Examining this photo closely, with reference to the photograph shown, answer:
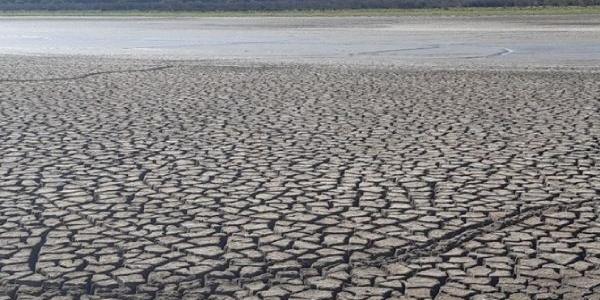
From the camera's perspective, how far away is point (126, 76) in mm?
15133

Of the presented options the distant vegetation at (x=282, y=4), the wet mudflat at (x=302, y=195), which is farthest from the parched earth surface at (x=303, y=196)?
the distant vegetation at (x=282, y=4)

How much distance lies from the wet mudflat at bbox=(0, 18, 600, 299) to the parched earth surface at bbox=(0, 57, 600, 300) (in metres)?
0.02

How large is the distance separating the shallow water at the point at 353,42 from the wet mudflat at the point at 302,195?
Result: 6000 mm

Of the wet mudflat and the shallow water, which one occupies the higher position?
the wet mudflat

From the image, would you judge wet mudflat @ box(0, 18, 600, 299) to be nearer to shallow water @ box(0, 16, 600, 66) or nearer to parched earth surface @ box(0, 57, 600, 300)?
parched earth surface @ box(0, 57, 600, 300)

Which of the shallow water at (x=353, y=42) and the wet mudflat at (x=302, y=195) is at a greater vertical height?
the wet mudflat at (x=302, y=195)

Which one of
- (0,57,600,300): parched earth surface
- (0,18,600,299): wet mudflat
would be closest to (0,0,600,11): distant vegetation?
(0,18,600,299): wet mudflat

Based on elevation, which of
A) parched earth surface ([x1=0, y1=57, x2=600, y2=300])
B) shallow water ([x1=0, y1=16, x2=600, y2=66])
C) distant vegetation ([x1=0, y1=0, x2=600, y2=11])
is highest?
parched earth surface ([x1=0, y1=57, x2=600, y2=300])

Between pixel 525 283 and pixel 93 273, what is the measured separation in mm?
1892

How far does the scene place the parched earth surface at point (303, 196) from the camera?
484 centimetres

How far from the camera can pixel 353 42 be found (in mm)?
23062

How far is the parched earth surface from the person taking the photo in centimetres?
484

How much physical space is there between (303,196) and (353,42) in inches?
658

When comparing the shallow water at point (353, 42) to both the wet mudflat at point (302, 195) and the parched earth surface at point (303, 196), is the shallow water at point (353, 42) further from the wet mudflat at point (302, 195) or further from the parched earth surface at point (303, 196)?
the parched earth surface at point (303, 196)
